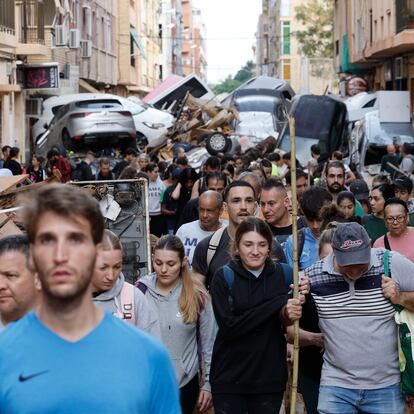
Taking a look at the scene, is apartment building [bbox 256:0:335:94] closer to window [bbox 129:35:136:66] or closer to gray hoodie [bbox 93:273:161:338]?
window [bbox 129:35:136:66]

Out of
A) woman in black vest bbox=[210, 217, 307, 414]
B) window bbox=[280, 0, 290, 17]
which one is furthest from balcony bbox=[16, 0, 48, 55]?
window bbox=[280, 0, 290, 17]

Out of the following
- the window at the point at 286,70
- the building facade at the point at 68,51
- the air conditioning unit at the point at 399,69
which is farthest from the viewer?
the window at the point at 286,70

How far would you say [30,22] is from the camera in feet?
114

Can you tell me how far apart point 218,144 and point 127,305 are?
24046 millimetres

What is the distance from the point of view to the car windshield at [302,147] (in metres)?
31.6

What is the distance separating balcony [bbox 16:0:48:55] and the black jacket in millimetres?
27398

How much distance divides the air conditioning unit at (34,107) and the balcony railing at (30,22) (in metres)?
2.52

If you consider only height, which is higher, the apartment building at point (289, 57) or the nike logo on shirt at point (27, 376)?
the apartment building at point (289, 57)

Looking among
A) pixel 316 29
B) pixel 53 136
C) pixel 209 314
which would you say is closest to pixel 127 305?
pixel 209 314

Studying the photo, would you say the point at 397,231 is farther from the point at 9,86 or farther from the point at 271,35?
the point at 271,35

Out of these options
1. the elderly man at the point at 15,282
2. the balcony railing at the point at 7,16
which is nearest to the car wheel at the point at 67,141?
the balcony railing at the point at 7,16

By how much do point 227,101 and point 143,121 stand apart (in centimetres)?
711

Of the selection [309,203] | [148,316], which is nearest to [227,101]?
[309,203]

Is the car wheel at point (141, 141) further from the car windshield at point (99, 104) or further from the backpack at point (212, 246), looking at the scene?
the backpack at point (212, 246)
